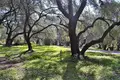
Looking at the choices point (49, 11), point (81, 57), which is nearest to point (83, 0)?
point (81, 57)

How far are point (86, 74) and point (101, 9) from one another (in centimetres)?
775

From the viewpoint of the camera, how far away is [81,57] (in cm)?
1811

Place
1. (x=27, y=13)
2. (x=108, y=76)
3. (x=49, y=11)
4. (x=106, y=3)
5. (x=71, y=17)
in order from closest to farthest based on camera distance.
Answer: (x=108, y=76), (x=106, y=3), (x=71, y=17), (x=27, y=13), (x=49, y=11)

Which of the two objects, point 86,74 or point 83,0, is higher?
point 83,0

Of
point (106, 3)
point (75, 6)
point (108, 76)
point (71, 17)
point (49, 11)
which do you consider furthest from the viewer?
point (49, 11)

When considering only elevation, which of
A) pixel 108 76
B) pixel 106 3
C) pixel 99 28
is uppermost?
pixel 106 3

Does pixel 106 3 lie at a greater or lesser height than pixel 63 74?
greater

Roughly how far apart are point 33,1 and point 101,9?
6648 mm

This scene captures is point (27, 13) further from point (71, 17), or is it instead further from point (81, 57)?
point (81, 57)

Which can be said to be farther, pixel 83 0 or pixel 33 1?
pixel 33 1

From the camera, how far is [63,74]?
36.9ft

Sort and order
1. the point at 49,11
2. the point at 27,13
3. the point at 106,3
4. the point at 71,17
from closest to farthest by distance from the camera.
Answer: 1. the point at 106,3
2. the point at 71,17
3. the point at 27,13
4. the point at 49,11

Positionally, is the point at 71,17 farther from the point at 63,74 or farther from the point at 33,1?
the point at 63,74

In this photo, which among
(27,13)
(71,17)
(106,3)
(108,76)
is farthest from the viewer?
(27,13)
